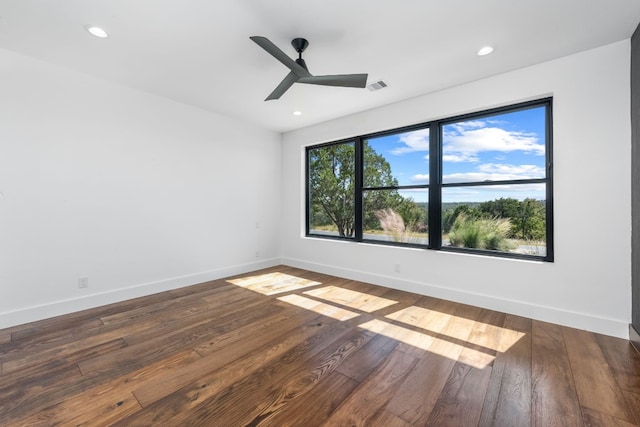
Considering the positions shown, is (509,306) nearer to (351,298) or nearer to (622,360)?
(622,360)

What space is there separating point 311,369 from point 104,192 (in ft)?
10.3

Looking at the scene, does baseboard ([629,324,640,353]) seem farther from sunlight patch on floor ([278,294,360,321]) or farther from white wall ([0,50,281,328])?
white wall ([0,50,281,328])

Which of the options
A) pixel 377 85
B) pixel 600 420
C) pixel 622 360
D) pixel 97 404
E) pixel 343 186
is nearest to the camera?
pixel 600 420

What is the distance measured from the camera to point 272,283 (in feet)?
13.4

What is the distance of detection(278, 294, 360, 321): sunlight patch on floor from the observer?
292 cm

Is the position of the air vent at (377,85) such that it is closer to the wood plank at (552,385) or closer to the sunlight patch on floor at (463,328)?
the sunlight patch on floor at (463,328)

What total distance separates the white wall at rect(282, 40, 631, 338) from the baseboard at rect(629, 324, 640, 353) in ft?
0.18

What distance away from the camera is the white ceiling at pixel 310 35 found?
6.59 ft

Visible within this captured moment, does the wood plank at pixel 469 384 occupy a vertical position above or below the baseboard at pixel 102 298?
below

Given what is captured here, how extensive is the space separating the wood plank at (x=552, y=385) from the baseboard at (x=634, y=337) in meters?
0.47

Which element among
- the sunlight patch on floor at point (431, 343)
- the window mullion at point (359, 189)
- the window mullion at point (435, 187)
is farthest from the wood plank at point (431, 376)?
the window mullion at point (359, 189)

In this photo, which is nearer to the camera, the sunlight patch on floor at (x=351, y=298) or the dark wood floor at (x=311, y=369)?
the dark wood floor at (x=311, y=369)

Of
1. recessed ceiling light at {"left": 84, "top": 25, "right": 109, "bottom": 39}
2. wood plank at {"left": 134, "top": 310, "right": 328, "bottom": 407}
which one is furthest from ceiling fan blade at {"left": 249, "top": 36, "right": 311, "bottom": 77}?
wood plank at {"left": 134, "top": 310, "right": 328, "bottom": 407}

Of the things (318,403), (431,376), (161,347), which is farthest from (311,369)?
(161,347)
